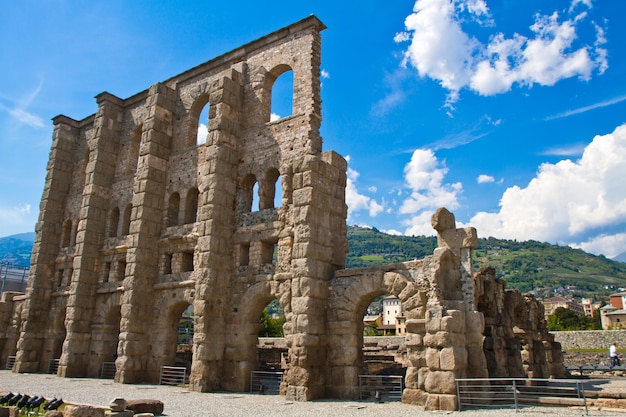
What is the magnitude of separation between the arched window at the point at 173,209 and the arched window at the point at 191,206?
1.01 meters

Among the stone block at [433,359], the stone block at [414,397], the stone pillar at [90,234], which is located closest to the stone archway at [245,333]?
the stone block at [414,397]

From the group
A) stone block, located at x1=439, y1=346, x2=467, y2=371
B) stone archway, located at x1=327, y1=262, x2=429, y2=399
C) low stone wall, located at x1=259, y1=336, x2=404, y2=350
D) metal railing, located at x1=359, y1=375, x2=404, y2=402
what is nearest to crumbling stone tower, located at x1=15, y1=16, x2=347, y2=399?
stone archway, located at x1=327, y1=262, x2=429, y2=399

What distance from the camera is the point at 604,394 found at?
12.3 metres

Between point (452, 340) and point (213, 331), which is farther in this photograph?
point (213, 331)

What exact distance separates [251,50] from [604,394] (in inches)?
663

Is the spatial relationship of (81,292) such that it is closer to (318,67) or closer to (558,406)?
(318,67)

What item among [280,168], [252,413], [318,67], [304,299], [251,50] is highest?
[251,50]

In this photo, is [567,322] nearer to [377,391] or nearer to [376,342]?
[376,342]

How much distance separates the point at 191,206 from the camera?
21000 millimetres

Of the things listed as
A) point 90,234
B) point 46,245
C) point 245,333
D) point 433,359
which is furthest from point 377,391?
point 46,245

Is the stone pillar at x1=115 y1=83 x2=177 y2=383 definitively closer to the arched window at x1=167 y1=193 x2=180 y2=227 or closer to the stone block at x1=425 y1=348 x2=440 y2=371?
the arched window at x1=167 y1=193 x2=180 y2=227

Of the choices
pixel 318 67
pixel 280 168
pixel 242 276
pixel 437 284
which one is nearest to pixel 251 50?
pixel 318 67

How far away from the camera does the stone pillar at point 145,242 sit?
19203 millimetres

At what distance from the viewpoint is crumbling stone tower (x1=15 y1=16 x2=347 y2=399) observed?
16391 mm
